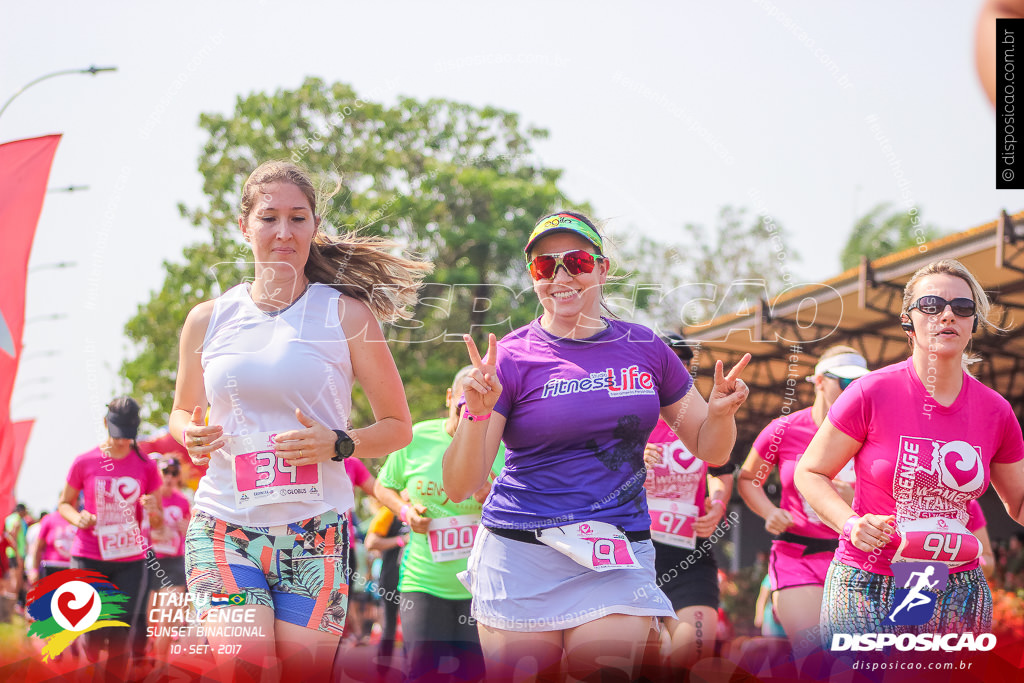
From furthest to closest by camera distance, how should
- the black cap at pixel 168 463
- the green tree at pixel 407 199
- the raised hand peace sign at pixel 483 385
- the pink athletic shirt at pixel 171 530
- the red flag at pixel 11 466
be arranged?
the green tree at pixel 407 199 < the black cap at pixel 168 463 < the pink athletic shirt at pixel 171 530 < the red flag at pixel 11 466 < the raised hand peace sign at pixel 483 385

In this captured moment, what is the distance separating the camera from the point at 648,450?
5531 mm

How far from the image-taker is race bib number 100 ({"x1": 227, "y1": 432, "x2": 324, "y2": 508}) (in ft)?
10.9

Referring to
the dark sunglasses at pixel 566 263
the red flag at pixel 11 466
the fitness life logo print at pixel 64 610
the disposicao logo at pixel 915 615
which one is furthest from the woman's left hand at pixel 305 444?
the red flag at pixel 11 466

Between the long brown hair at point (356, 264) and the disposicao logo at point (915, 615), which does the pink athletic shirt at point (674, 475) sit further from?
the long brown hair at point (356, 264)

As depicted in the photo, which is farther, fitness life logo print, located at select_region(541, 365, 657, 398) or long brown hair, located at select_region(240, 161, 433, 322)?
long brown hair, located at select_region(240, 161, 433, 322)

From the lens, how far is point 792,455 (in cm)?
545

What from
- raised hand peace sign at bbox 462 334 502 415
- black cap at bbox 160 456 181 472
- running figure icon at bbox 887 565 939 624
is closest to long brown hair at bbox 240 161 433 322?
raised hand peace sign at bbox 462 334 502 415

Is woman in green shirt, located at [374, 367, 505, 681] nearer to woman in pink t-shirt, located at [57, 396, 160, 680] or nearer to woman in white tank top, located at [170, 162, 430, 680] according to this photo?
woman in white tank top, located at [170, 162, 430, 680]

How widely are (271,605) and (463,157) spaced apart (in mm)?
17133

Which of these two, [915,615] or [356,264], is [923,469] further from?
[356,264]

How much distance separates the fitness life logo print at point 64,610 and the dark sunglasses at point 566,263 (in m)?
3.24

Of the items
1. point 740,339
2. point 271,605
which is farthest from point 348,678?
point 740,339

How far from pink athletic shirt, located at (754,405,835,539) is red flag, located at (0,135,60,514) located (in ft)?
14.6

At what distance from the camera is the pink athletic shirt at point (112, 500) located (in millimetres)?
7117
